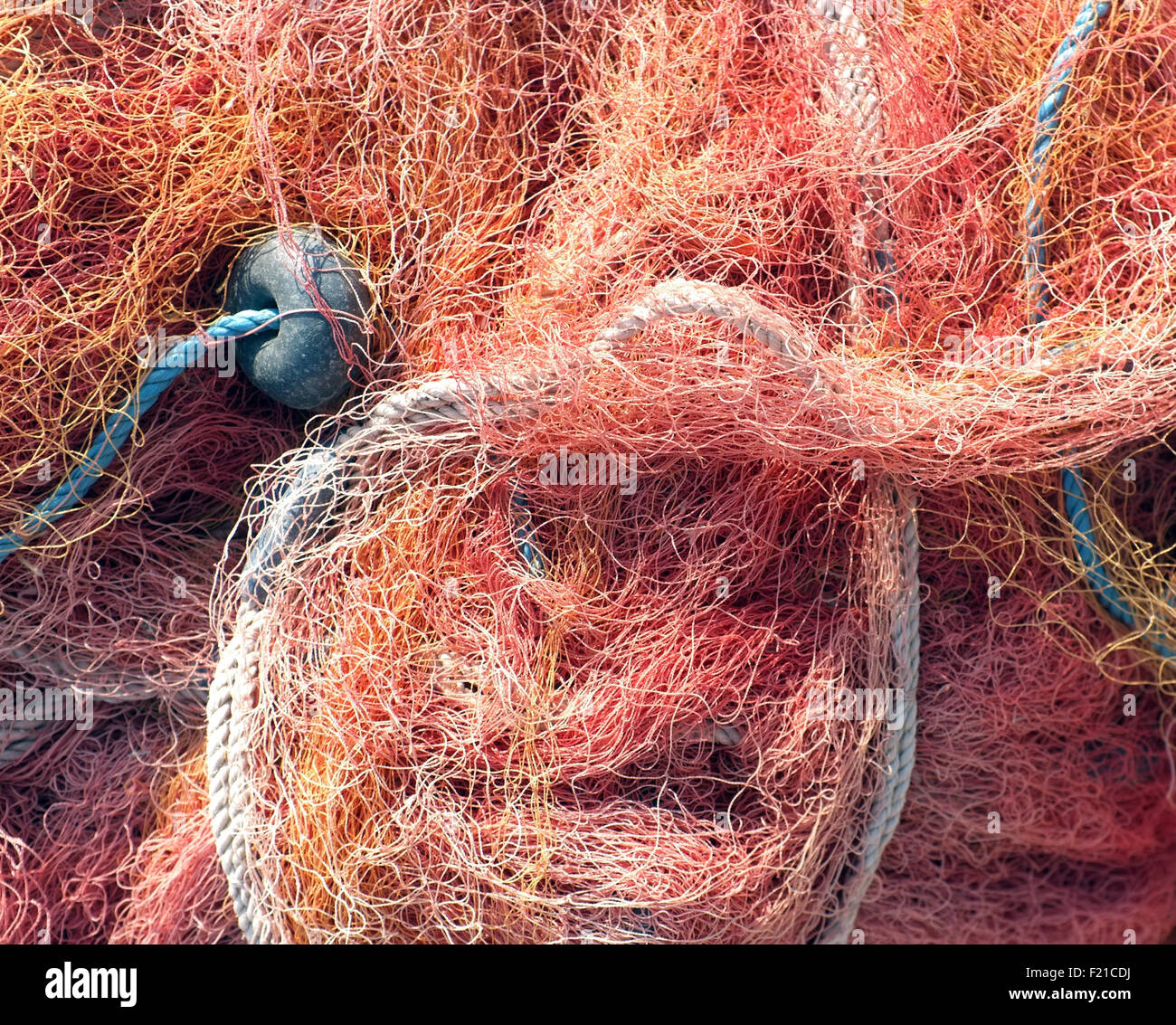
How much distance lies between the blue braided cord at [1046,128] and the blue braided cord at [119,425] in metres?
1.23

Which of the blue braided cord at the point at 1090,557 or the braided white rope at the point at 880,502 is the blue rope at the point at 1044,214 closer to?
the blue braided cord at the point at 1090,557

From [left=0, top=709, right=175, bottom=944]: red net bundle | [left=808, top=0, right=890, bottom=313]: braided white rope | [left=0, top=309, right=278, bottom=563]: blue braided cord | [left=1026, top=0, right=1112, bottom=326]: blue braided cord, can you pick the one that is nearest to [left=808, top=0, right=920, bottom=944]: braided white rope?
[left=808, top=0, right=890, bottom=313]: braided white rope

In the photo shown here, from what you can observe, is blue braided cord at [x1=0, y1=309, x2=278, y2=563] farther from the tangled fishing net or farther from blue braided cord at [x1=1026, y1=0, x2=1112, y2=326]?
blue braided cord at [x1=1026, y1=0, x2=1112, y2=326]

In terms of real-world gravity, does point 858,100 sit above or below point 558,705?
above

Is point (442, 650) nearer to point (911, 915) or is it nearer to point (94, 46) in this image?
point (911, 915)

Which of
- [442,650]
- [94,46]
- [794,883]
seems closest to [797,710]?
[794,883]

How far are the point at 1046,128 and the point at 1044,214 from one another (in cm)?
13

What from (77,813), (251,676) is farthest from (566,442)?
(77,813)

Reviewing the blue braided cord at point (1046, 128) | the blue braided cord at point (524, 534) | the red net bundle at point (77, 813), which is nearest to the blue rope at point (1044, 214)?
the blue braided cord at point (1046, 128)

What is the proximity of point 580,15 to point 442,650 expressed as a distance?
1102 mm

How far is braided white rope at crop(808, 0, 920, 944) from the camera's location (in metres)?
1.46

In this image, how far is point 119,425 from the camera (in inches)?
60.0

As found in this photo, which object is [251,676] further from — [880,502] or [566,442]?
[880,502]

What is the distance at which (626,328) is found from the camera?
4.53 feet
